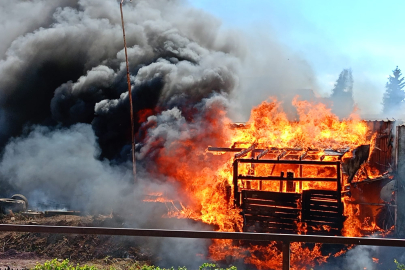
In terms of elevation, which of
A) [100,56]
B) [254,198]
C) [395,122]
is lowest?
[254,198]

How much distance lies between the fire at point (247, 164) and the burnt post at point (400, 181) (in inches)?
48.2

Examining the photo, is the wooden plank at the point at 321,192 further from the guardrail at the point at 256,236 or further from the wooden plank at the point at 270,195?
the guardrail at the point at 256,236

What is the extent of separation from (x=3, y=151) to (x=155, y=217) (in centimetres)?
1193

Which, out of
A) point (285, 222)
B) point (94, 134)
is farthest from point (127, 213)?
point (94, 134)

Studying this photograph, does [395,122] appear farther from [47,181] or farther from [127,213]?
[47,181]

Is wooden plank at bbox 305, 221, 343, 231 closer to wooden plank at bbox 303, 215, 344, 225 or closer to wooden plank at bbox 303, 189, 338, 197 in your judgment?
wooden plank at bbox 303, 215, 344, 225

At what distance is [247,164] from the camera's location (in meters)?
14.3

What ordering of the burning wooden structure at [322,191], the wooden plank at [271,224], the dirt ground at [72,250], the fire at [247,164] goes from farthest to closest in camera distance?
the fire at [247,164]
the wooden plank at [271,224]
the burning wooden structure at [322,191]
the dirt ground at [72,250]

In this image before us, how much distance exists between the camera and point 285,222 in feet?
38.8

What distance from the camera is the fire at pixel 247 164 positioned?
472 inches

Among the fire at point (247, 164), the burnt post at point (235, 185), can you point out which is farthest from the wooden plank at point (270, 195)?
the fire at point (247, 164)

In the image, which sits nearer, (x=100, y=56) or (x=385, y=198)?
(x=385, y=198)

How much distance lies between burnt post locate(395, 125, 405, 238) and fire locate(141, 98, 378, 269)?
4.01ft

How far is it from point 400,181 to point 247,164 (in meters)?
5.50
